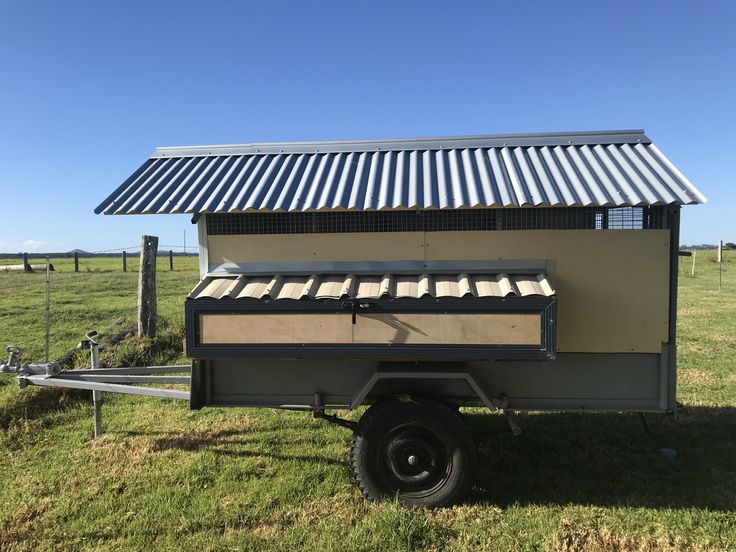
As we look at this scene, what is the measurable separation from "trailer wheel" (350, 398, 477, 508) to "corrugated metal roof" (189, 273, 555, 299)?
82 centimetres

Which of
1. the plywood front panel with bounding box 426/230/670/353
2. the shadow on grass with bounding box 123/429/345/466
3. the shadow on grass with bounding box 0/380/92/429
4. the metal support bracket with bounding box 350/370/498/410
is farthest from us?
the shadow on grass with bounding box 0/380/92/429

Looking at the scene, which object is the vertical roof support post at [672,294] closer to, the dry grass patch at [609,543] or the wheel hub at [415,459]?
the dry grass patch at [609,543]

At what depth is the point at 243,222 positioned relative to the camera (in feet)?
12.0

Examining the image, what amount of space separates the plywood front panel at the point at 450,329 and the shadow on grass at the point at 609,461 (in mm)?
1313

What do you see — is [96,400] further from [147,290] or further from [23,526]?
[147,290]

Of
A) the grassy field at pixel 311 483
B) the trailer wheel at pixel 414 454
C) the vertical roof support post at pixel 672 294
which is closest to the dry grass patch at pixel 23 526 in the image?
the grassy field at pixel 311 483

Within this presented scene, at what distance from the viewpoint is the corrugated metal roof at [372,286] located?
3.17m

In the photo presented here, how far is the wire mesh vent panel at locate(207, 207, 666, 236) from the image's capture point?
3404 millimetres

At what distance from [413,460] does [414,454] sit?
5cm

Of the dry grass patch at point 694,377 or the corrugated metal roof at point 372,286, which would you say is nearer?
the corrugated metal roof at point 372,286

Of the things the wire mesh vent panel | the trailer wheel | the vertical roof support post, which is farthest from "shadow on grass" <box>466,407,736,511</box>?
the wire mesh vent panel

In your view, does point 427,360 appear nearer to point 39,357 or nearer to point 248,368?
point 248,368

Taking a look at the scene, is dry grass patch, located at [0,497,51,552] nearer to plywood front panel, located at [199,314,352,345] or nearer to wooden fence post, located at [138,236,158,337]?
plywood front panel, located at [199,314,352,345]

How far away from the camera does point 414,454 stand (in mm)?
3414
